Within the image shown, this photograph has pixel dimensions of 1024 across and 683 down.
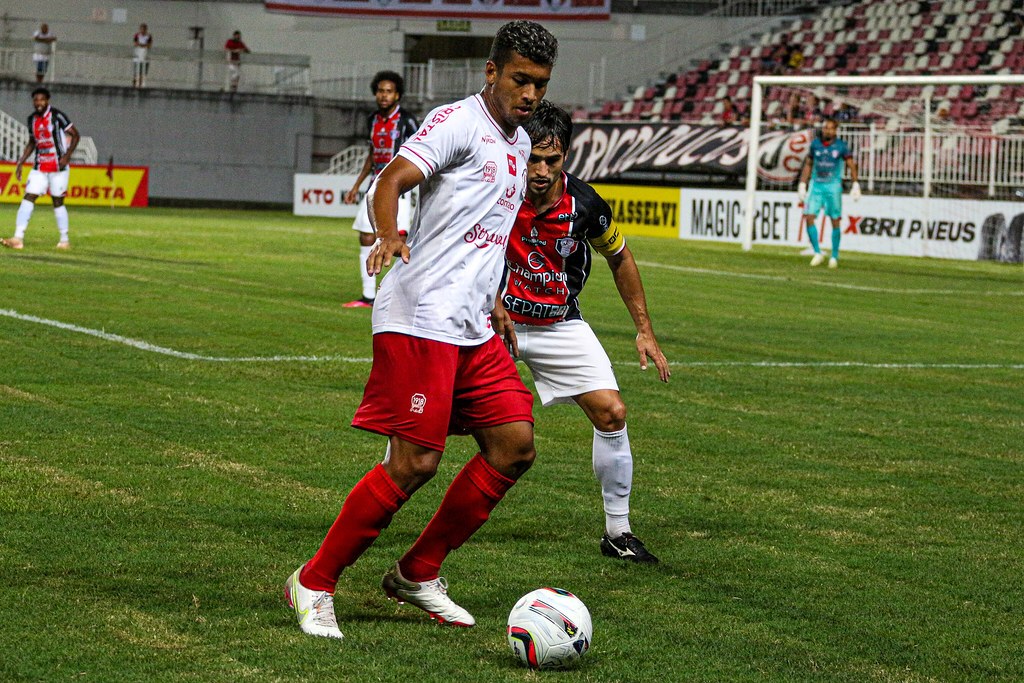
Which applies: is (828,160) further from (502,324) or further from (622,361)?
(502,324)

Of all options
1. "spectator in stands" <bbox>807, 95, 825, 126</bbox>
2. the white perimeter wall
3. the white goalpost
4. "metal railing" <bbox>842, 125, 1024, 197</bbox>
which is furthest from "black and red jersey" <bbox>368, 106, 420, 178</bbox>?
the white perimeter wall

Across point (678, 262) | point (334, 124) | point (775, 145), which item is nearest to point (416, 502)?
point (678, 262)

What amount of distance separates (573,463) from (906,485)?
1.59 metres

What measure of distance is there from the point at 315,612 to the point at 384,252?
3.63 ft

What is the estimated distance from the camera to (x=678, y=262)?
22453mm

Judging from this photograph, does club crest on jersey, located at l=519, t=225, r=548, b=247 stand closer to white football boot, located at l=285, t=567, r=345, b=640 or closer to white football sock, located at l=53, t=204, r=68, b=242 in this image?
white football boot, located at l=285, t=567, r=345, b=640

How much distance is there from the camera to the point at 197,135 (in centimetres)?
4041

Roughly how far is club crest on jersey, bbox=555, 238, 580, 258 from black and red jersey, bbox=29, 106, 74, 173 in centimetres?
1602

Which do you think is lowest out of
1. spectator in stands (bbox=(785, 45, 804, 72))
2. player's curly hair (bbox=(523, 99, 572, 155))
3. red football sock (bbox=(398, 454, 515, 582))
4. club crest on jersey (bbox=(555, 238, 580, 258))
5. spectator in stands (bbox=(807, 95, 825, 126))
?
red football sock (bbox=(398, 454, 515, 582))

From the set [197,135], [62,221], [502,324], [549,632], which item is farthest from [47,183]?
[197,135]

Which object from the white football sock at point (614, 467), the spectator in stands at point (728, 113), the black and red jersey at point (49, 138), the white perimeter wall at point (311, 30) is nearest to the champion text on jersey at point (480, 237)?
the white football sock at point (614, 467)

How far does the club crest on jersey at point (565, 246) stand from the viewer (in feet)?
18.9

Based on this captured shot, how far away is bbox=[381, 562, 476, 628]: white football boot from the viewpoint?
4598 mm

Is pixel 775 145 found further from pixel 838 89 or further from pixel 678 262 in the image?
pixel 678 262
